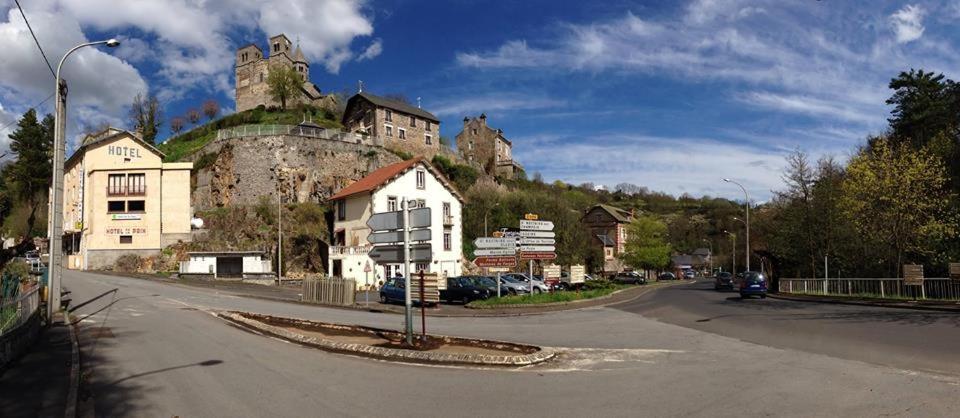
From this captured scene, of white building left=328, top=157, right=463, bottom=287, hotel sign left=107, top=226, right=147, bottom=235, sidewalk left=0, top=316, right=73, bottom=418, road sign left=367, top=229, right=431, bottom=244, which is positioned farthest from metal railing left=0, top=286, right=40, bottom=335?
hotel sign left=107, top=226, right=147, bottom=235

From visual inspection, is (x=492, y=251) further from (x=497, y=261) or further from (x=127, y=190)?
(x=127, y=190)

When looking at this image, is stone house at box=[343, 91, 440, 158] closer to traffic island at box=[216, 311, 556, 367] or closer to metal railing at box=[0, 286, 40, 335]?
traffic island at box=[216, 311, 556, 367]


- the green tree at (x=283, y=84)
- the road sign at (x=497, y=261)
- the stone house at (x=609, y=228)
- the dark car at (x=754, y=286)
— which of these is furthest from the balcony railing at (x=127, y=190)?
the stone house at (x=609, y=228)

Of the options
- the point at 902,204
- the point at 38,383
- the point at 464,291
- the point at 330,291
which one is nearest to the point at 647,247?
the point at 902,204

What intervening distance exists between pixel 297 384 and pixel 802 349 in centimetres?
1012

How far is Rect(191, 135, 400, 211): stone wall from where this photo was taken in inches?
2243

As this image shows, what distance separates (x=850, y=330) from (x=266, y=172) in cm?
5206

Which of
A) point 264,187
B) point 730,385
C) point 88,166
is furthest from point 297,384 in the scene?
point 88,166

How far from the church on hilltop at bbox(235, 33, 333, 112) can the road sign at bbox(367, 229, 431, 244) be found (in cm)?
8437

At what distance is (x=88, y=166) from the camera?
53.6 m

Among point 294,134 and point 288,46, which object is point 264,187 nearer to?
point 294,134

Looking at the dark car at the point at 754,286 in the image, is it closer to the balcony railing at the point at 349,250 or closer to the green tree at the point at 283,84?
the balcony railing at the point at 349,250

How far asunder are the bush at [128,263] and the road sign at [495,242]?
39123mm

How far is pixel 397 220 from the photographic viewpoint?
12766 millimetres
